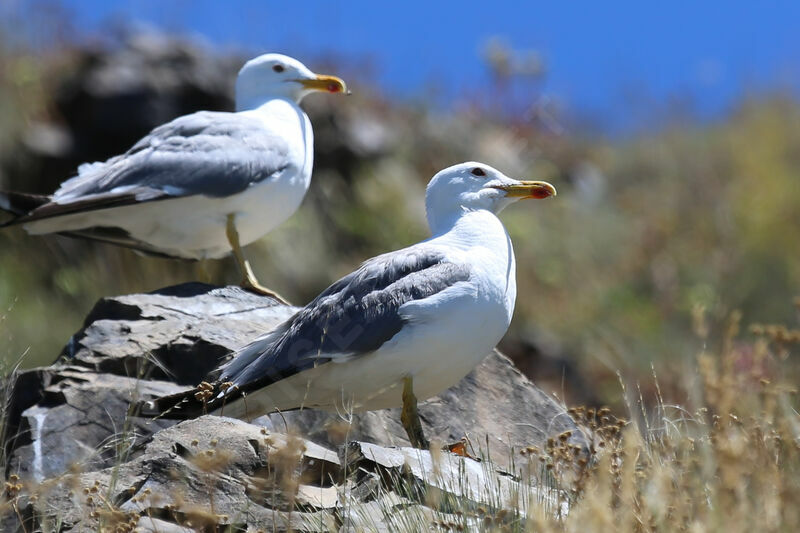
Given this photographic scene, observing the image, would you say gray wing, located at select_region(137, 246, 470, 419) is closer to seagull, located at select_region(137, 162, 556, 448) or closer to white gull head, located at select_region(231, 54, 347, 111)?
seagull, located at select_region(137, 162, 556, 448)

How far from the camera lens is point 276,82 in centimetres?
848

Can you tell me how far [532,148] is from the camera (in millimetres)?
18641

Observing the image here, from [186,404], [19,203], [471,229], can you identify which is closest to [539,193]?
[471,229]

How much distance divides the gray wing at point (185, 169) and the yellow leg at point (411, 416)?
2.49 meters

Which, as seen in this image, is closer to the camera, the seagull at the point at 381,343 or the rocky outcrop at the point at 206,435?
the rocky outcrop at the point at 206,435

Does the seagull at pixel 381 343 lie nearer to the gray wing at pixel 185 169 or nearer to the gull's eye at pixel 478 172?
the gull's eye at pixel 478 172

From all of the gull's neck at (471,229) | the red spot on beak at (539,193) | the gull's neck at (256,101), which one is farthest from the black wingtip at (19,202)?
the red spot on beak at (539,193)

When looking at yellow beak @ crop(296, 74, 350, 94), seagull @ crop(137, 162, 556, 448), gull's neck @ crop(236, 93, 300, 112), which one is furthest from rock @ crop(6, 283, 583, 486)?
yellow beak @ crop(296, 74, 350, 94)

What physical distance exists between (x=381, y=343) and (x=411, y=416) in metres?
0.37

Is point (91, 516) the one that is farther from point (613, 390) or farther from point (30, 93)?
point (30, 93)

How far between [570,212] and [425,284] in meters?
11.5

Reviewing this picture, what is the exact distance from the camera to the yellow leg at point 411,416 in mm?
5434

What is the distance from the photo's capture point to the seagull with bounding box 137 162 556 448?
533 centimetres

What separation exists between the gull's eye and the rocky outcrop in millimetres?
1032
